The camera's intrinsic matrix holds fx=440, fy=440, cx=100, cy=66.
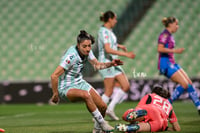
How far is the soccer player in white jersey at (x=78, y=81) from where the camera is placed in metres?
5.15

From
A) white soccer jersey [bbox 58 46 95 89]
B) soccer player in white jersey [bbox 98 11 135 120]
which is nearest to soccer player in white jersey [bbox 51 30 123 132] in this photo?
white soccer jersey [bbox 58 46 95 89]

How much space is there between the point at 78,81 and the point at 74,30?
10.2 meters

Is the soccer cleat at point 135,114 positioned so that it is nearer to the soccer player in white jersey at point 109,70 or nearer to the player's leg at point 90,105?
the player's leg at point 90,105

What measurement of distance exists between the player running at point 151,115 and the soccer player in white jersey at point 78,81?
0.30 m

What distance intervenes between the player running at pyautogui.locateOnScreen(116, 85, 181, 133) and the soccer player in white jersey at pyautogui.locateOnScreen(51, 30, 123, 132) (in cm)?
30

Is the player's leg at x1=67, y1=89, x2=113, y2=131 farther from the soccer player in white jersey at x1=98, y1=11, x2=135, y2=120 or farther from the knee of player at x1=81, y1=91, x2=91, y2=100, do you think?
the soccer player in white jersey at x1=98, y1=11, x2=135, y2=120

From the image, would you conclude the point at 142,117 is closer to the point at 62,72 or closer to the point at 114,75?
the point at 62,72

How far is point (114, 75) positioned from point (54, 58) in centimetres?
717

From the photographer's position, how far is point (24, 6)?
53.2ft

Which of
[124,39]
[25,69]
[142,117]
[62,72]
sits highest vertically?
[62,72]

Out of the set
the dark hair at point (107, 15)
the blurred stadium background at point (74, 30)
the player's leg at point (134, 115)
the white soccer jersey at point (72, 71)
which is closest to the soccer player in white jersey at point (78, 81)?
the white soccer jersey at point (72, 71)

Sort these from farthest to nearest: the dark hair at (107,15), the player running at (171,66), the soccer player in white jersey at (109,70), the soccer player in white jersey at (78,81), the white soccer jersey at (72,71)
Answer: the player running at (171,66), the dark hair at (107,15), the soccer player in white jersey at (109,70), the white soccer jersey at (72,71), the soccer player in white jersey at (78,81)

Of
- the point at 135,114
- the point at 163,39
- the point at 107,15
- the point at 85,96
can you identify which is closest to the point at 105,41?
the point at 107,15

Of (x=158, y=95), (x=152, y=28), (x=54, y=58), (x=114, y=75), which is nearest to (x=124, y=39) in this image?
(x=152, y=28)
